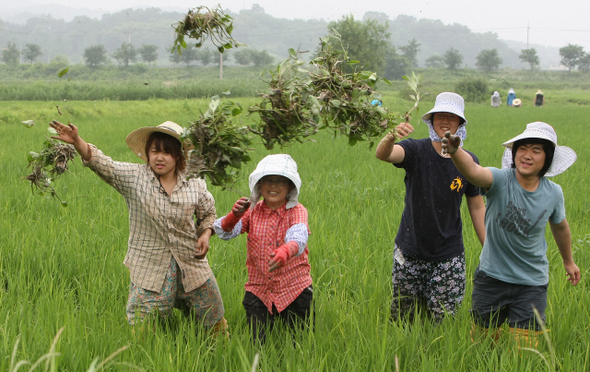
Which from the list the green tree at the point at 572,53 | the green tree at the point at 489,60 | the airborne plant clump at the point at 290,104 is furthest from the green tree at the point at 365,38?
the green tree at the point at 572,53

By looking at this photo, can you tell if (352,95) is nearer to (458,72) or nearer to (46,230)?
(46,230)

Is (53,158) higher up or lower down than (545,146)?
lower down

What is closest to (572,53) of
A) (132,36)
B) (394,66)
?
(394,66)

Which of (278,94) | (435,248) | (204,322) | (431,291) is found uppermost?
(278,94)

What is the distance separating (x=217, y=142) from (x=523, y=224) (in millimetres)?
1420

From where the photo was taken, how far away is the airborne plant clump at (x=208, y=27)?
6.25ft

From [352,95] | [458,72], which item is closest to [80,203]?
[352,95]

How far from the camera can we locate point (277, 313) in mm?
2395

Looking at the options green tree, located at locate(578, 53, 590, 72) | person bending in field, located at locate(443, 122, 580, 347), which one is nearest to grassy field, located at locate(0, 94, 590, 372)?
person bending in field, located at locate(443, 122, 580, 347)

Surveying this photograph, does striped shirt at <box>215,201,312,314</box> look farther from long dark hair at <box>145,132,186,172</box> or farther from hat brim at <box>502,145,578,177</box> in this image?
hat brim at <box>502,145,578,177</box>

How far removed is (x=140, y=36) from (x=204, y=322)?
564ft

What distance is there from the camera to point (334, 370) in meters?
1.94

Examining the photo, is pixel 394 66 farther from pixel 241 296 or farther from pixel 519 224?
pixel 519 224

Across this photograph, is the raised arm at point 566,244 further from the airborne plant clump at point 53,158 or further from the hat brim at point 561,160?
the airborne plant clump at point 53,158
